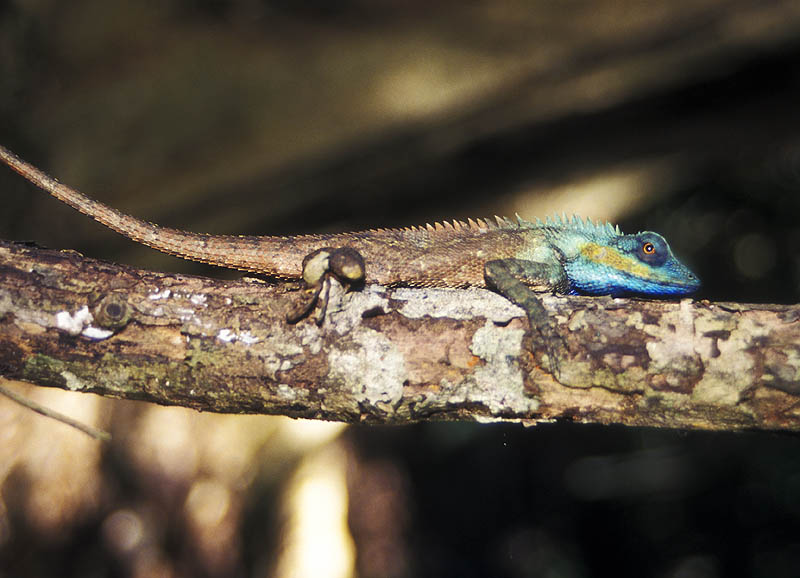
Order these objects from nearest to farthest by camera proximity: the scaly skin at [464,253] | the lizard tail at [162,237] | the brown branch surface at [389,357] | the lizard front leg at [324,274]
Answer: the brown branch surface at [389,357]
the lizard front leg at [324,274]
the lizard tail at [162,237]
the scaly skin at [464,253]

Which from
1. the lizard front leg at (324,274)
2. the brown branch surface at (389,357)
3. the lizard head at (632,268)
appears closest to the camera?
the brown branch surface at (389,357)

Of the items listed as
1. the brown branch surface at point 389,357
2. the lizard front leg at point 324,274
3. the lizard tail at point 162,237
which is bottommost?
the brown branch surface at point 389,357

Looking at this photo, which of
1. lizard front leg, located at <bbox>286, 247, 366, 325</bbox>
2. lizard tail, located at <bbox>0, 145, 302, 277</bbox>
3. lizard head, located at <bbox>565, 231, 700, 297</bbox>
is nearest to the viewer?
lizard front leg, located at <bbox>286, 247, 366, 325</bbox>

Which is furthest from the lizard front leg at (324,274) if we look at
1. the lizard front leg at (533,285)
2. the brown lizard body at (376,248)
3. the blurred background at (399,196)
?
the blurred background at (399,196)

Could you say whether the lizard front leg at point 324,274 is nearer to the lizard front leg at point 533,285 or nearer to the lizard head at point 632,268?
the lizard front leg at point 533,285

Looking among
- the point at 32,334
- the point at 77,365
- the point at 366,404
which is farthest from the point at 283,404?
the point at 32,334

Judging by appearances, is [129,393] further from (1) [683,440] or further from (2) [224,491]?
(1) [683,440]

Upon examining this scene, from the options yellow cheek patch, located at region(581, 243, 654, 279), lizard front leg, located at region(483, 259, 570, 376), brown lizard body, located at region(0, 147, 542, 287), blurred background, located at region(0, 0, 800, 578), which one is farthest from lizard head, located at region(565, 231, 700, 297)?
blurred background, located at region(0, 0, 800, 578)

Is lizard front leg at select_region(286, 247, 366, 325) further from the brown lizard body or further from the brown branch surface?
the brown lizard body
